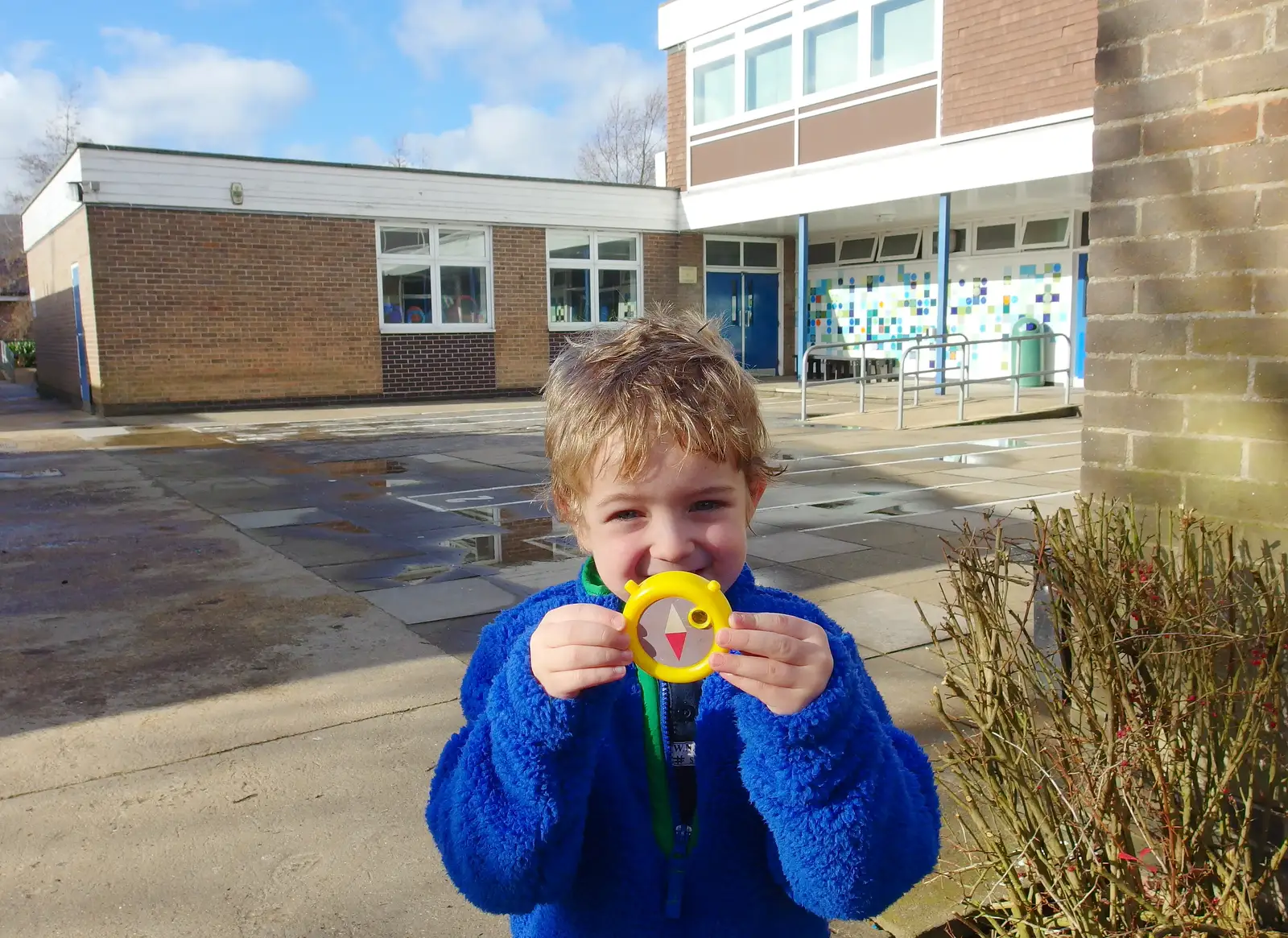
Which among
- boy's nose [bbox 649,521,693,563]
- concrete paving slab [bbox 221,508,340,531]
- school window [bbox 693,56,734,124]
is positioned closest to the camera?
boy's nose [bbox 649,521,693,563]

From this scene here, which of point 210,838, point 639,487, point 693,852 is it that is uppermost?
point 639,487

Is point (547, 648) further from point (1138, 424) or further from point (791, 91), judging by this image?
point (791, 91)

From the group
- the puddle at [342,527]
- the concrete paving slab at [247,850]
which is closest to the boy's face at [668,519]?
the concrete paving slab at [247,850]

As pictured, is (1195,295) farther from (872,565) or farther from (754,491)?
(872,565)

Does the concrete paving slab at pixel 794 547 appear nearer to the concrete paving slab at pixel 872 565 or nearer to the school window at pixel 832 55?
the concrete paving slab at pixel 872 565

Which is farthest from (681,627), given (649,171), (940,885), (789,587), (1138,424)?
(649,171)

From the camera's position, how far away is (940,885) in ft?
8.92

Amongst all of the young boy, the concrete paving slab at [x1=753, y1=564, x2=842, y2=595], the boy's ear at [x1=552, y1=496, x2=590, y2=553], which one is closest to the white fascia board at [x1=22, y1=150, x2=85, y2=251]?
the concrete paving slab at [x1=753, y1=564, x2=842, y2=595]

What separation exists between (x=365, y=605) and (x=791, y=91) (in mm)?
15671

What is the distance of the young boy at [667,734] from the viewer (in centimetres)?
127

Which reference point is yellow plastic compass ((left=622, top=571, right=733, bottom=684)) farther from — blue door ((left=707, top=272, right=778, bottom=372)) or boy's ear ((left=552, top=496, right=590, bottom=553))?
blue door ((left=707, top=272, right=778, bottom=372))

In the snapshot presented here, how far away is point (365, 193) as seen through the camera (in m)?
18.4

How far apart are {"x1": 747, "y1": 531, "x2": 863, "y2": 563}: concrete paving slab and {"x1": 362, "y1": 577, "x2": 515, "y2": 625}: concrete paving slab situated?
1.62 meters

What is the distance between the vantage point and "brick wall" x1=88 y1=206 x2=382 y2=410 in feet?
54.0
